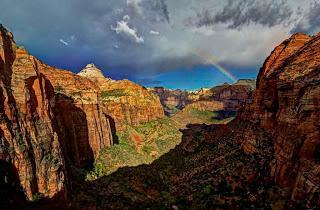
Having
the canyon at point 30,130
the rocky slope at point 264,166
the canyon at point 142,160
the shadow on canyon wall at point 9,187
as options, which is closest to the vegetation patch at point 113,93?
the canyon at point 142,160

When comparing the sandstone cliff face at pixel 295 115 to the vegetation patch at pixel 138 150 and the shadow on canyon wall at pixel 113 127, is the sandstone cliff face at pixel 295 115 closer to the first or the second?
the vegetation patch at pixel 138 150

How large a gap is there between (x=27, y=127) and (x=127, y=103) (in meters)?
106

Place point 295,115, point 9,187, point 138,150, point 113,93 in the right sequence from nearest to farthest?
point 9,187 < point 295,115 < point 138,150 < point 113,93

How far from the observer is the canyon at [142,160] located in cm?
4862

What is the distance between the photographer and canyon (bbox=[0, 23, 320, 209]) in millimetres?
48625

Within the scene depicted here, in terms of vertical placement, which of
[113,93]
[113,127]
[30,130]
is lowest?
[30,130]

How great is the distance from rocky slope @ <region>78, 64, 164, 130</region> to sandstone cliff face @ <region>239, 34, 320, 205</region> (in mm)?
80230

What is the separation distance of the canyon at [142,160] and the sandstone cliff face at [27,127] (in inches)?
6.8

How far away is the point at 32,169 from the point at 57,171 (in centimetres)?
626

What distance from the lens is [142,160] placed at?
118 m

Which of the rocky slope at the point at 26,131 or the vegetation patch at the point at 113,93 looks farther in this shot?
the vegetation patch at the point at 113,93

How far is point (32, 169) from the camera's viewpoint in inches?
1989

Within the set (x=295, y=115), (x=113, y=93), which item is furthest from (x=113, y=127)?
(x=295, y=115)

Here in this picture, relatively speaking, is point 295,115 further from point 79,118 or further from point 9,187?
point 79,118
